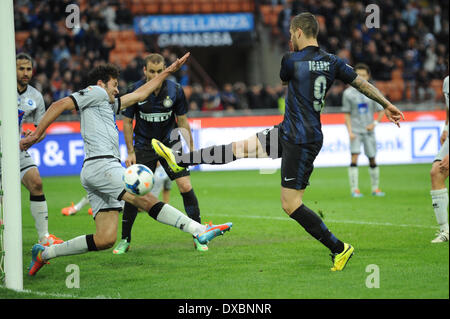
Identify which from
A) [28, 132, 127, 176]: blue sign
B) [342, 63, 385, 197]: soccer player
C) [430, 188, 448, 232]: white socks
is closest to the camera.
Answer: [430, 188, 448, 232]: white socks

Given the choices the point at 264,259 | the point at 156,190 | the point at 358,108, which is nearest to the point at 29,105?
the point at 264,259

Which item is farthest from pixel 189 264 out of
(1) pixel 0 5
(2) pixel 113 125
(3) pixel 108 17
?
(3) pixel 108 17

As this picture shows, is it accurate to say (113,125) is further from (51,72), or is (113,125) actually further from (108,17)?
(108,17)

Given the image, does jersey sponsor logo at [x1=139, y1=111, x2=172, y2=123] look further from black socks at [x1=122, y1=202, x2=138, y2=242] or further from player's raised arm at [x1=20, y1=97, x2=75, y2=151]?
player's raised arm at [x1=20, y1=97, x2=75, y2=151]

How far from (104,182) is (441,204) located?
149 inches

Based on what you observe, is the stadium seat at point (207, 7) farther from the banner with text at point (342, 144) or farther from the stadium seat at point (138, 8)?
the banner with text at point (342, 144)

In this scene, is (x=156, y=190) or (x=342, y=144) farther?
(x=342, y=144)

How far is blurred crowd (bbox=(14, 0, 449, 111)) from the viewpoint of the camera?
826 inches

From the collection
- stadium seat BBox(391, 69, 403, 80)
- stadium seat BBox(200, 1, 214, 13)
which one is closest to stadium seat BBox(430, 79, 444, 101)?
stadium seat BBox(391, 69, 403, 80)

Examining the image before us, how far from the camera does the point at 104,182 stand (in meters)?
6.16

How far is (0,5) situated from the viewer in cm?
558

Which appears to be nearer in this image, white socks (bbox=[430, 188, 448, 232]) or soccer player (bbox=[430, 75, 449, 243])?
soccer player (bbox=[430, 75, 449, 243])

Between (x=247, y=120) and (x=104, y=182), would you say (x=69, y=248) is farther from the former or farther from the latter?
(x=247, y=120)

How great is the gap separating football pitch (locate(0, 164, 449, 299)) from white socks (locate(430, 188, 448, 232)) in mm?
288
